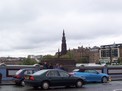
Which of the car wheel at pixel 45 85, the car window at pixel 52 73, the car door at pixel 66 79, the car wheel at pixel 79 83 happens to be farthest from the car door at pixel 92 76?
the car wheel at pixel 45 85

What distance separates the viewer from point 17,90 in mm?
21219

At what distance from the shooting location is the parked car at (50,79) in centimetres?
2172

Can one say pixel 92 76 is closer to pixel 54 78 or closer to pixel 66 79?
pixel 66 79

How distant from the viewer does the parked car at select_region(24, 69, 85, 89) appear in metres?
21.7

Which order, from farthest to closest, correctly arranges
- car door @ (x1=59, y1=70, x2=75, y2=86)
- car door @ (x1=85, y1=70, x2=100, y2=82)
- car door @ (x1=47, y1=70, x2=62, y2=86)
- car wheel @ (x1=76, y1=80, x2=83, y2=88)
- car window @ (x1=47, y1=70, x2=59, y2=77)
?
car door @ (x1=85, y1=70, x2=100, y2=82) → car wheel @ (x1=76, y1=80, x2=83, y2=88) → car door @ (x1=59, y1=70, x2=75, y2=86) → car window @ (x1=47, y1=70, x2=59, y2=77) → car door @ (x1=47, y1=70, x2=62, y2=86)

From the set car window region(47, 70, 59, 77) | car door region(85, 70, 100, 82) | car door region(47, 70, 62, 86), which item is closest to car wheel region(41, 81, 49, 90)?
car door region(47, 70, 62, 86)

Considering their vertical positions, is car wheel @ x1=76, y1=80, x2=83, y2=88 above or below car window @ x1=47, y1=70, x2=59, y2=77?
below

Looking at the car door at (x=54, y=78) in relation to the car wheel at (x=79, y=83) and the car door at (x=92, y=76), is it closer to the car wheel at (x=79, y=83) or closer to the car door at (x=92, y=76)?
the car wheel at (x=79, y=83)

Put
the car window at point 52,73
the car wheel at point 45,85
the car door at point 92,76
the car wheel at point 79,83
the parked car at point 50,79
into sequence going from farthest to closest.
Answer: the car door at point 92,76 < the car wheel at point 79,83 < the car window at point 52,73 < the car wheel at point 45,85 < the parked car at point 50,79

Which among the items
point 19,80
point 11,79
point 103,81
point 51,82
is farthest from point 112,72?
point 51,82

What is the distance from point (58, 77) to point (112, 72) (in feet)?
56.3

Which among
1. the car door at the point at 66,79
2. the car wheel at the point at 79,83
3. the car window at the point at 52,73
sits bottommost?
A: the car wheel at the point at 79,83

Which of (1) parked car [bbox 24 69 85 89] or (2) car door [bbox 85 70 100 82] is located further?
(2) car door [bbox 85 70 100 82]

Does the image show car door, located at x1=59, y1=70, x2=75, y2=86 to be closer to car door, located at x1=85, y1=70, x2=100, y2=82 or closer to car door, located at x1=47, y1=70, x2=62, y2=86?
car door, located at x1=47, y1=70, x2=62, y2=86
